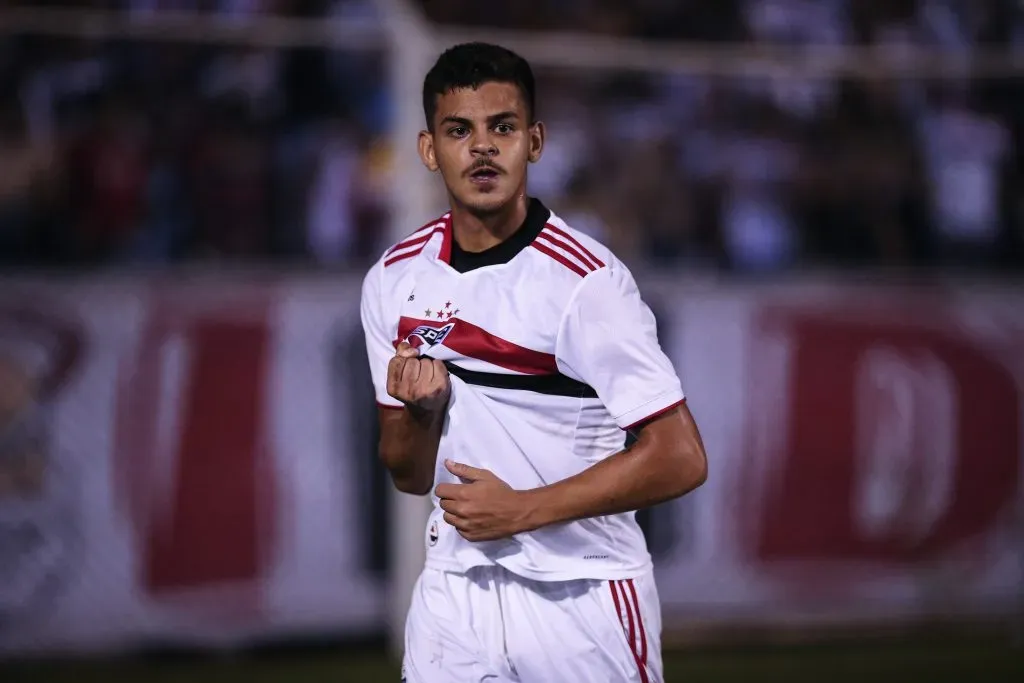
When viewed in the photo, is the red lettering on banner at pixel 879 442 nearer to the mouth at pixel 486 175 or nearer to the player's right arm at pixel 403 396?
the player's right arm at pixel 403 396

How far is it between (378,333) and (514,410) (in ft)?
1.53

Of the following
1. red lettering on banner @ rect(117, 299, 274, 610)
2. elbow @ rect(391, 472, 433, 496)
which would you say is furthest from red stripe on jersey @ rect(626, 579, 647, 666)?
red lettering on banner @ rect(117, 299, 274, 610)

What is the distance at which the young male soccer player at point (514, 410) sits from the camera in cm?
305

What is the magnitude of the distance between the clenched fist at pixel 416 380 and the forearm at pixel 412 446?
3.5 inches

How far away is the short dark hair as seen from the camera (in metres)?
3.24

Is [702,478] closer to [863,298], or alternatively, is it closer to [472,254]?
[472,254]

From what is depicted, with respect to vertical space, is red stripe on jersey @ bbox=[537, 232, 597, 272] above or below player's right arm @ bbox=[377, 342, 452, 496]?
above

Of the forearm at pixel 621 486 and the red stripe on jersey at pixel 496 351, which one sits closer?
the forearm at pixel 621 486

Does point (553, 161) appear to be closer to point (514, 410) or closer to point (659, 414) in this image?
point (514, 410)

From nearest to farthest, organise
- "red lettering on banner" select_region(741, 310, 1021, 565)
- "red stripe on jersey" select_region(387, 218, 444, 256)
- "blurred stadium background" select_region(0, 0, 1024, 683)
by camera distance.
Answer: "red stripe on jersey" select_region(387, 218, 444, 256)
"blurred stadium background" select_region(0, 0, 1024, 683)
"red lettering on banner" select_region(741, 310, 1021, 565)

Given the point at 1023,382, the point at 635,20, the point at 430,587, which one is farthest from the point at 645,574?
the point at 635,20

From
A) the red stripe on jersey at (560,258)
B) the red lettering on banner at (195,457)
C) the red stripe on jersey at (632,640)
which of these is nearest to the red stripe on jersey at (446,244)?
the red stripe on jersey at (560,258)

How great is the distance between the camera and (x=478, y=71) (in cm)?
324

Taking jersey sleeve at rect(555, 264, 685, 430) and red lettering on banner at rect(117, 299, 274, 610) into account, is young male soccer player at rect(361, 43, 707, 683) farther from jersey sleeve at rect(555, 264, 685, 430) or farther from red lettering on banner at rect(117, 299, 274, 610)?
red lettering on banner at rect(117, 299, 274, 610)
